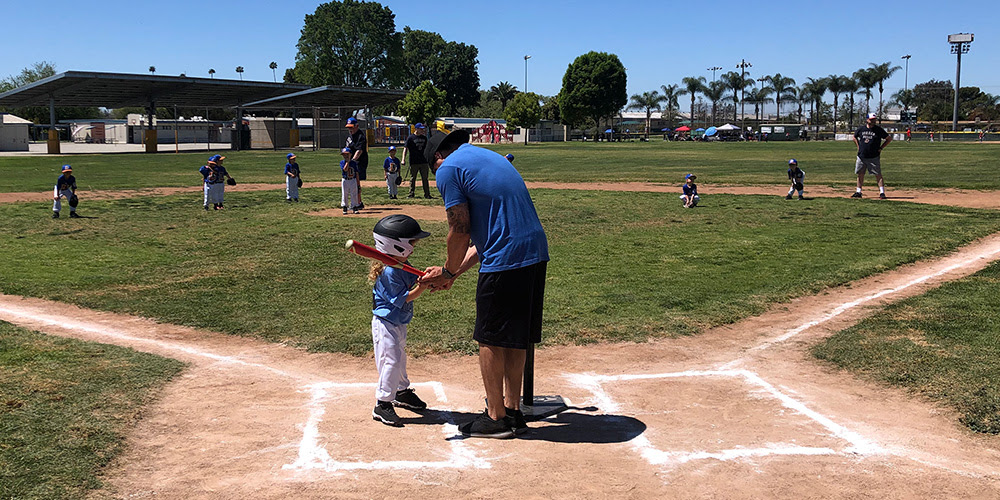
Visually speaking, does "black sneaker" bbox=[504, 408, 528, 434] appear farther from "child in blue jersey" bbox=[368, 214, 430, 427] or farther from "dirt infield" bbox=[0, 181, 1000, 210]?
"dirt infield" bbox=[0, 181, 1000, 210]

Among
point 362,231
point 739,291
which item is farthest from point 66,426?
point 362,231

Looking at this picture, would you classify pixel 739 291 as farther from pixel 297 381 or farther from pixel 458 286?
pixel 297 381

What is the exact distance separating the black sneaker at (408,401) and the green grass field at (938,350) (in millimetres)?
3577

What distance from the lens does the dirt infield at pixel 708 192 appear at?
19.5 meters

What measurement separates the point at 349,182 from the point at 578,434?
12.7 m

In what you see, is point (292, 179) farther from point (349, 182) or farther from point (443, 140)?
point (443, 140)

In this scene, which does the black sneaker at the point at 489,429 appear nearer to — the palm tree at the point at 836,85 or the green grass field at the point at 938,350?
the green grass field at the point at 938,350

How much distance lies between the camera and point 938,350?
684cm

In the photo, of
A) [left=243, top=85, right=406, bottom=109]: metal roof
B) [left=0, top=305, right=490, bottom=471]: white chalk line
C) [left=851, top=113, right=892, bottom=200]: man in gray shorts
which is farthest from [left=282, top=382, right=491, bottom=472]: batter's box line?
[left=243, top=85, right=406, bottom=109]: metal roof

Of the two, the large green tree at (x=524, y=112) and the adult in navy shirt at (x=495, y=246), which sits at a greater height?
the large green tree at (x=524, y=112)

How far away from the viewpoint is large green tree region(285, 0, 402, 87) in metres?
101

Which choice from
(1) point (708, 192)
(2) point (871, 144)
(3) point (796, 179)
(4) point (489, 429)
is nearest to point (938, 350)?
(4) point (489, 429)

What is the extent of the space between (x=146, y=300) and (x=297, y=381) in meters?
3.88

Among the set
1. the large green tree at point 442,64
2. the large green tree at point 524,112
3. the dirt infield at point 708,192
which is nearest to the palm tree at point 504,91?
the large green tree at point 442,64
